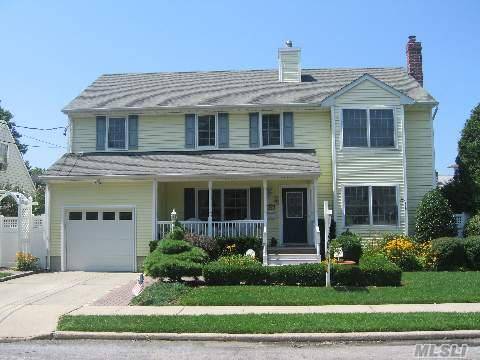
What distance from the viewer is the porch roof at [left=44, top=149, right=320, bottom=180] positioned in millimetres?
19750

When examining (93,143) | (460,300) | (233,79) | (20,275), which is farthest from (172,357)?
(233,79)

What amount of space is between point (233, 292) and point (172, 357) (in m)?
5.50

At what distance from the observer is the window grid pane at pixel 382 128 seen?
21.0 metres

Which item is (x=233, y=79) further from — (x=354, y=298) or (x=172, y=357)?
(x=172, y=357)

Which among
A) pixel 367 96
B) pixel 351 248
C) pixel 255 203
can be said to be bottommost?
pixel 351 248

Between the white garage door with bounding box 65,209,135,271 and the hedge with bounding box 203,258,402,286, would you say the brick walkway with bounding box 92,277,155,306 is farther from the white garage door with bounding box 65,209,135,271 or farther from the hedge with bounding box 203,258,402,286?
the white garage door with bounding box 65,209,135,271

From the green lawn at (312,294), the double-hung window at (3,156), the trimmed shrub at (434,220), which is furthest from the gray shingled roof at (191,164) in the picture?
the double-hung window at (3,156)

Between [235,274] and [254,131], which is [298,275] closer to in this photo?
[235,274]

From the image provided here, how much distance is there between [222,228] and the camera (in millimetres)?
20219

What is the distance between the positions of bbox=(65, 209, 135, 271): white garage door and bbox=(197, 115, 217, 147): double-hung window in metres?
4.25

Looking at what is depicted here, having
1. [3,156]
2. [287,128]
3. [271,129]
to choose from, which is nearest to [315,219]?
[287,128]

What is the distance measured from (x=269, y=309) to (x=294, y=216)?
32.7 feet

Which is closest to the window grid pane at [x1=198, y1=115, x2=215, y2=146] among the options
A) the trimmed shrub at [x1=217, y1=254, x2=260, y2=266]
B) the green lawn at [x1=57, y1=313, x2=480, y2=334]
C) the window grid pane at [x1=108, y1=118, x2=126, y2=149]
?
the window grid pane at [x1=108, y1=118, x2=126, y2=149]

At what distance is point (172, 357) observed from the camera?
8.29 metres
